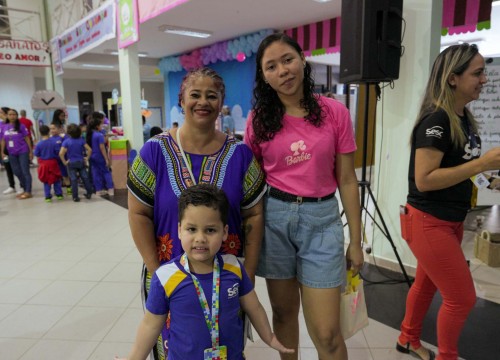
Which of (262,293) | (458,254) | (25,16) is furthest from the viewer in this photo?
(25,16)

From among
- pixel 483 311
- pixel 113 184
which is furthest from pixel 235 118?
pixel 483 311

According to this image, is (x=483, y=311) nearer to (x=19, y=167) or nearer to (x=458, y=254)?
(x=458, y=254)

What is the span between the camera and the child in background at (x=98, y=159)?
6293mm

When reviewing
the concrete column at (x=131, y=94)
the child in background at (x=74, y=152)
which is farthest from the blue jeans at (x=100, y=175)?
the concrete column at (x=131, y=94)

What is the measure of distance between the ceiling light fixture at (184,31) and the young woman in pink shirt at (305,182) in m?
7.08

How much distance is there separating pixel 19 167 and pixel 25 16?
693 cm

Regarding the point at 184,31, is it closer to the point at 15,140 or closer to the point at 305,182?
the point at 15,140

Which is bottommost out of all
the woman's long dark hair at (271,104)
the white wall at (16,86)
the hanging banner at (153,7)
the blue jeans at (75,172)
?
the blue jeans at (75,172)

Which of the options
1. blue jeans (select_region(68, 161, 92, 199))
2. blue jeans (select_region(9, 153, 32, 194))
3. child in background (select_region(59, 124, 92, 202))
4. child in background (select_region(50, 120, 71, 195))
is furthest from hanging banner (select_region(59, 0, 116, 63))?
blue jeans (select_region(9, 153, 32, 194))

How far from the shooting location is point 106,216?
17.2ft

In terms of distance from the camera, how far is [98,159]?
6414mm

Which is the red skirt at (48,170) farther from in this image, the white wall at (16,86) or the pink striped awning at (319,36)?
the white wall at (16,86)

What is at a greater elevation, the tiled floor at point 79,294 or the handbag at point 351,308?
the handbag at point 351,308

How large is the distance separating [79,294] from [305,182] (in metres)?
2.31
